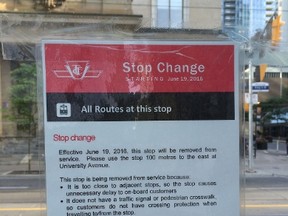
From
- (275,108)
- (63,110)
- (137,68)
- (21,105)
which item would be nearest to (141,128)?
(137,68)

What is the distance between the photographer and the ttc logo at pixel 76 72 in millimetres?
2498

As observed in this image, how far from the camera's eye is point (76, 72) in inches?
98.5

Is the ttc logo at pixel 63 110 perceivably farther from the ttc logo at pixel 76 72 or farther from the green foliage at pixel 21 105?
the green foliage at pixel 21 105

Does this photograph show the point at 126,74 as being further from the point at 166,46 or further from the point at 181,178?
the point at 181,178

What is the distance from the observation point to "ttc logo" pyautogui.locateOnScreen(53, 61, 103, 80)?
2.50 meters

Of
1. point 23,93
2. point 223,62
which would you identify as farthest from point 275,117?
point 223,62

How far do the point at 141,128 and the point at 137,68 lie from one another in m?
0.35

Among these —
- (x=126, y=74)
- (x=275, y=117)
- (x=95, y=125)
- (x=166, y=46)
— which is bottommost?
(x=275, y=117)


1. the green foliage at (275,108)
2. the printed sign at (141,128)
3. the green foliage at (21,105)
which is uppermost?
the printed sign at (141,128)

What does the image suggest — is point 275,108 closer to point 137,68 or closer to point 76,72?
point 137,68

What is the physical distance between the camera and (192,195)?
8.45 ft

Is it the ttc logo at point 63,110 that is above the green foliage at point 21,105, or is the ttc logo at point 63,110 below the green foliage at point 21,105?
above

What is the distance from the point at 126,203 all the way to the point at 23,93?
712 inches

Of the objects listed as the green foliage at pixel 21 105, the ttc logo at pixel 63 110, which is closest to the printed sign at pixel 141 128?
the ttc logo at pixel 63 110
